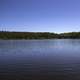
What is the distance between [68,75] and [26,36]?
120 m

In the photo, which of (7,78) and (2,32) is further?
→ (2,32)

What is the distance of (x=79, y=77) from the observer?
28.5 feet

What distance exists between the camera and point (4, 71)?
1007 centimetres

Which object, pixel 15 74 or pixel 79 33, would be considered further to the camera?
pixel 79 33

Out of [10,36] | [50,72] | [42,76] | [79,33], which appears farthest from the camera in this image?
[79,33]

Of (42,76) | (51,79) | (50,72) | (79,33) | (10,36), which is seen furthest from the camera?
(79,33)

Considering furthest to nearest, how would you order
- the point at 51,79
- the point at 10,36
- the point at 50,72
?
the point at 10,36, the point at 50,72, the point at 51,79

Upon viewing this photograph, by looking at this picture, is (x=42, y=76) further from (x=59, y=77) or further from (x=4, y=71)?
(x=4, y=71)

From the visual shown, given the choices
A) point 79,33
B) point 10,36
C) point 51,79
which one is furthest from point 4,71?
point 79,33

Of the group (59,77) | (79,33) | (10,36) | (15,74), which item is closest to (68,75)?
(59,77)

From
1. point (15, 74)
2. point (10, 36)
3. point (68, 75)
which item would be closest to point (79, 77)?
point (68, 75)

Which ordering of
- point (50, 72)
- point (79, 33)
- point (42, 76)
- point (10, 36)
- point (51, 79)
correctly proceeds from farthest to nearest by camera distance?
point (79, 33)
point (10, 36)
point (50, 72)
point (42, 76)
point (51, 79)

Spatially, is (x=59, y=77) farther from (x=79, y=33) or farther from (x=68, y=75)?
(x=79, y=33)

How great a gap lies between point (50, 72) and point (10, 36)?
4445 inches
